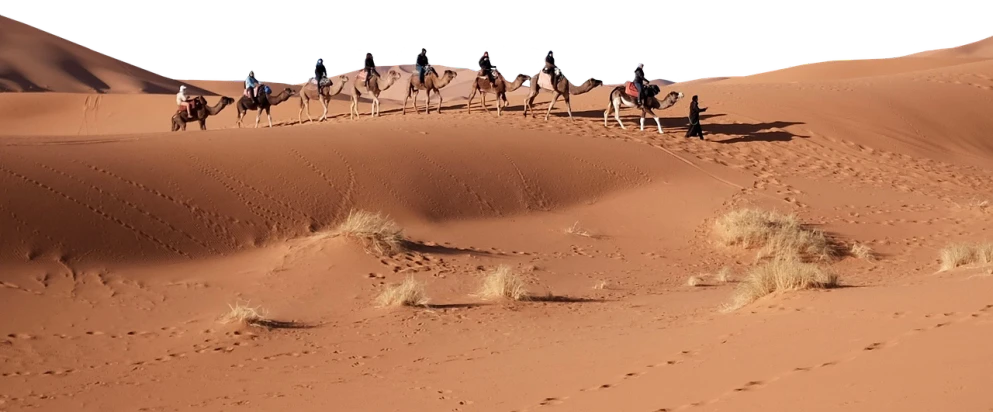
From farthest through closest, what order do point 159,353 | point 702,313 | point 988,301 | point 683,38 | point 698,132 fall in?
point 698,132
point 683,38
point 702,313
point 159,353
point 988,301

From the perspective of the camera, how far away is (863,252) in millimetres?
19562

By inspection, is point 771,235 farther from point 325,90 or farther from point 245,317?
point 325,90

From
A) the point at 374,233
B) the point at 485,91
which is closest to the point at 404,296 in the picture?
the point at 374,233

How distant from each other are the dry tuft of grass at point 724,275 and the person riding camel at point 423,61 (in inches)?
630

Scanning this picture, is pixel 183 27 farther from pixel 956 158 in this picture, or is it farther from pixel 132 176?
pixel 956 158

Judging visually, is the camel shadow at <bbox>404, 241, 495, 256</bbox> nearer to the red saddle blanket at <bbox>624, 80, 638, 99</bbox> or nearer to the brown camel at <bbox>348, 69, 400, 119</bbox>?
the red saddle blanket at <bbox>624, 80, 638, 99</bbox>

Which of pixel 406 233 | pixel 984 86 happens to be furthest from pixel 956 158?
pixel 406 233

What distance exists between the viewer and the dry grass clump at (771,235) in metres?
19.2

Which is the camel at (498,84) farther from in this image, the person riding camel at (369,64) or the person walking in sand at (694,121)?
the person walking in sand at (694,121)

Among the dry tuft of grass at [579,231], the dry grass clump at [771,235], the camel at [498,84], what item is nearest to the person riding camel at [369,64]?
the camel at [498,84]

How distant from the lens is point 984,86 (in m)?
39.8

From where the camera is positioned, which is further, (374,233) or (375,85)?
(375,85)

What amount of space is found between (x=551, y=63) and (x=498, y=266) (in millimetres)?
14118

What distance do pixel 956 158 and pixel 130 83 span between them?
5421cm
